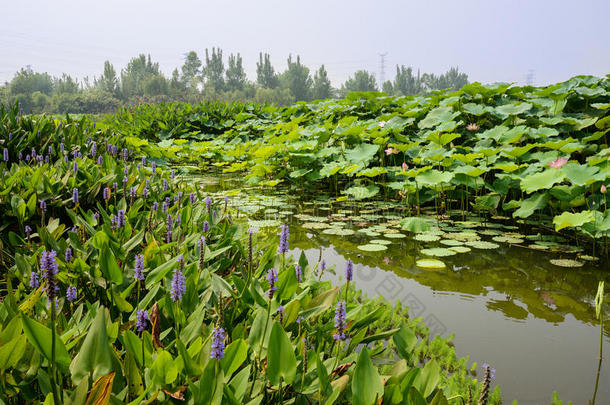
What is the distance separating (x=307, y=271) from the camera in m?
1.77

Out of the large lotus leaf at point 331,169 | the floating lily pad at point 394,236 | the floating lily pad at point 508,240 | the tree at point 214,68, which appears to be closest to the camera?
the floating lily pad at point 508,240

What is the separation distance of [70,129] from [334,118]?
15.1 ft

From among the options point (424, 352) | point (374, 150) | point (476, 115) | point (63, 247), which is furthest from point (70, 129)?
point (476, 115)

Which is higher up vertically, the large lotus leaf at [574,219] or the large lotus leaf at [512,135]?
the large lotus leaf at [512,135]

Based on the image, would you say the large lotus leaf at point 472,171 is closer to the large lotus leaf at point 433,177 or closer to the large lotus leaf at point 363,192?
the large lotus leaf at point 433,177

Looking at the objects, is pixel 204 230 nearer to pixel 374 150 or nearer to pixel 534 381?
pixel 534 381

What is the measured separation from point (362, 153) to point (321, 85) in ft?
281

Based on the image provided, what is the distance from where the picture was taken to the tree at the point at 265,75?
303 ft

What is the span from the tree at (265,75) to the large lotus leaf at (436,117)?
299 ft

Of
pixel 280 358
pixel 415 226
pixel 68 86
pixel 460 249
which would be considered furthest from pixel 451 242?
pixel 68 86

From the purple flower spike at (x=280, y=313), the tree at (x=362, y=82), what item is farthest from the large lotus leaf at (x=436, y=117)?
the tree at (x=362, y=82)

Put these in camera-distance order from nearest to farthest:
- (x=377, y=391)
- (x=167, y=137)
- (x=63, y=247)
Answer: (x=377, y=391) → (x=63, y=247) → (x=167, y=137)

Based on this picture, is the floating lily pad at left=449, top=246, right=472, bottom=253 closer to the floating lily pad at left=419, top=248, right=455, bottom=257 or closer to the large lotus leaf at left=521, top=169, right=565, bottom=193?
the floating lily pad at left=419, top=248, right=455, bottom=257

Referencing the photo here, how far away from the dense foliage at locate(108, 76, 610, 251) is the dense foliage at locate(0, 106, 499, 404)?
2.18 metres
